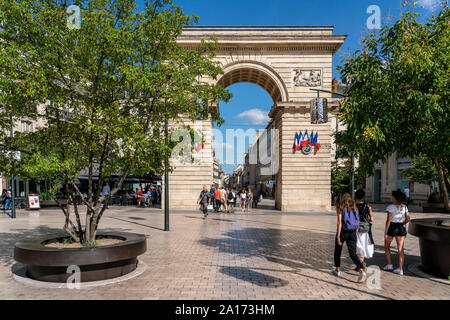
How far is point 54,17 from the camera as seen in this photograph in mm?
6746

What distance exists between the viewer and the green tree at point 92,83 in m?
6.60

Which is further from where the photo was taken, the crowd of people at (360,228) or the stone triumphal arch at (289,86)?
the stone triumphal arch at (289,86)

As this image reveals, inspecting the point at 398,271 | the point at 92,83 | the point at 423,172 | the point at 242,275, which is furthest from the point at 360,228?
the point at 423,172

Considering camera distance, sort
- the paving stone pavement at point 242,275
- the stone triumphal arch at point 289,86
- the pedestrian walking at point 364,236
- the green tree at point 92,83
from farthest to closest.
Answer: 1. the stone triumphal arch at point 289,86
2. the pedestrian walking at point 364,236
3. the green tree at point 92,83
4. the paving stone pavement at point 242,275

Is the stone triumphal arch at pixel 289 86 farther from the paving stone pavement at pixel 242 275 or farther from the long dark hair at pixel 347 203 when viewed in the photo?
the long dark hair at pixel 347 203

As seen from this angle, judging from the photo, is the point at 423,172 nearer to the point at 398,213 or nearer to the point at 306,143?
the point at 306,143

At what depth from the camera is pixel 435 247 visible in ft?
23.2

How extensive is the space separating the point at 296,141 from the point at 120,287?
19890mm

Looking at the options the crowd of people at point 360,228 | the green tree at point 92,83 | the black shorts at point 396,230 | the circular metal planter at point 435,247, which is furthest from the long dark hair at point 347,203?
the green tree at point 92,83

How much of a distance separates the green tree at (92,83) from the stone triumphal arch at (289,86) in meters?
16.5

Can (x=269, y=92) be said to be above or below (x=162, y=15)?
above

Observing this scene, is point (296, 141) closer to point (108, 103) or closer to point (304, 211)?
point (304, 211)
